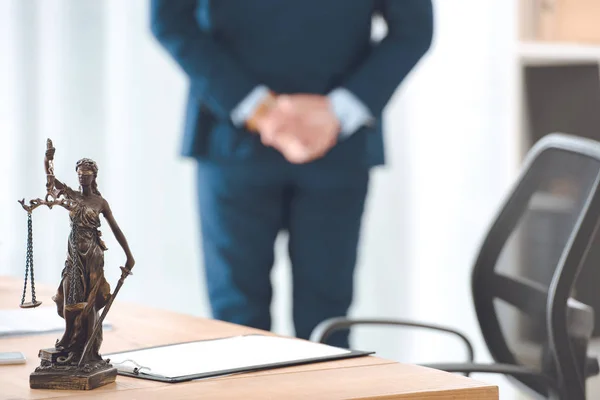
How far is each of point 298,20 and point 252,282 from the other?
23.1 inches

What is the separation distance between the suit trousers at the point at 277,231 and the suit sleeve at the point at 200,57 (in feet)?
0.52

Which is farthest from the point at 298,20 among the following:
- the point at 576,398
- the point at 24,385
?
the point at 24,385

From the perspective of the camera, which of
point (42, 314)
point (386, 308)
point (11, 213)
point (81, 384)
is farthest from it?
point (386, 308)

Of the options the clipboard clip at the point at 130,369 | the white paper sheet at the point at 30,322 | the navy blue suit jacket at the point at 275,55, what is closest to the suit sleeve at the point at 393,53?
the navy blue suit jacket at the point at 275,55

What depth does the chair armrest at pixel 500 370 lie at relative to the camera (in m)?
1.56

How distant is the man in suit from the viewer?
7.48ft

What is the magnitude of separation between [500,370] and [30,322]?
0.68 m

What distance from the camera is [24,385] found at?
995 mm

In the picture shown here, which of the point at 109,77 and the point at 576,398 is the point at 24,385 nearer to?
the point at 576,398

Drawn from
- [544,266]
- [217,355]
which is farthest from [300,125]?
[217,355]

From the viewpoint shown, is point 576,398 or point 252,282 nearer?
point 576,398

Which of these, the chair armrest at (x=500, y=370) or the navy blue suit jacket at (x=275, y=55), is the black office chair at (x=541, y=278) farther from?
the navy blue suit jacket at (x=275, y=55)

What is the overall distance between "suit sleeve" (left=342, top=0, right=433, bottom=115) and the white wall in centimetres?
66

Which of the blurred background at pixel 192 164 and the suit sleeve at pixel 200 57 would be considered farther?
the blurred background at pixel 192 164
